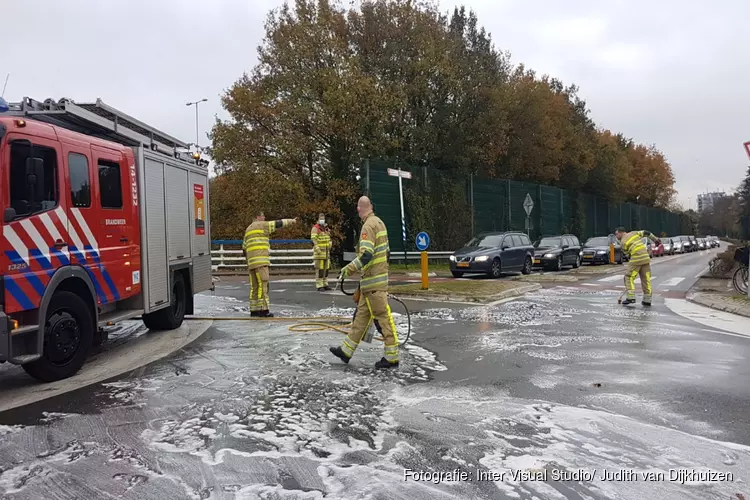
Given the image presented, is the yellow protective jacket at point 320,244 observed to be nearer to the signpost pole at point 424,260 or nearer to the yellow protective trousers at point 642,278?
the signpost pole at point 424,260

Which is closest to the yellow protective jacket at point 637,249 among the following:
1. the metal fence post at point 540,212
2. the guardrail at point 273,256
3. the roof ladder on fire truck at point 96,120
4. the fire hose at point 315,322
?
the fire hose at point 315,322

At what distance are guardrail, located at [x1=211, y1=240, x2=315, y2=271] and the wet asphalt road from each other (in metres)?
14.6

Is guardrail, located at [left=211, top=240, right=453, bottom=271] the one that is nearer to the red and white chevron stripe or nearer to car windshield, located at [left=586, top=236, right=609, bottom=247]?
car windshield, located at [left=586, top=236, right=609, bottom=247]

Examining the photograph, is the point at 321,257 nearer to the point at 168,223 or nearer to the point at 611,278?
the point at 168,223

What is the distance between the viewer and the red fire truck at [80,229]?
19.0 feet

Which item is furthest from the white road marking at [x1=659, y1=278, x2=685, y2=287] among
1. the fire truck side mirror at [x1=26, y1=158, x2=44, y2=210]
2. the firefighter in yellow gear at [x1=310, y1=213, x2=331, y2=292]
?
the fire truck side mirror at [x1=26, y1=158, x2=44, y2=210]

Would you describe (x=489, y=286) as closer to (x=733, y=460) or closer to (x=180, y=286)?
(x=180, y=286)

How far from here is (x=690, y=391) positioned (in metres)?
5.84

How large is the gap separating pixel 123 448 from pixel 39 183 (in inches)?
121

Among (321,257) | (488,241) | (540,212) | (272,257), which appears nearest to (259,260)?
(321,257)

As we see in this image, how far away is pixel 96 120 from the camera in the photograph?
24.2ft

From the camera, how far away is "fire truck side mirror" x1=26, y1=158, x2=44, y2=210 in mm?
5805

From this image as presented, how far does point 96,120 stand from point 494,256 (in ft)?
46.4

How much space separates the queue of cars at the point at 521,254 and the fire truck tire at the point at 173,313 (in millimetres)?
11111
